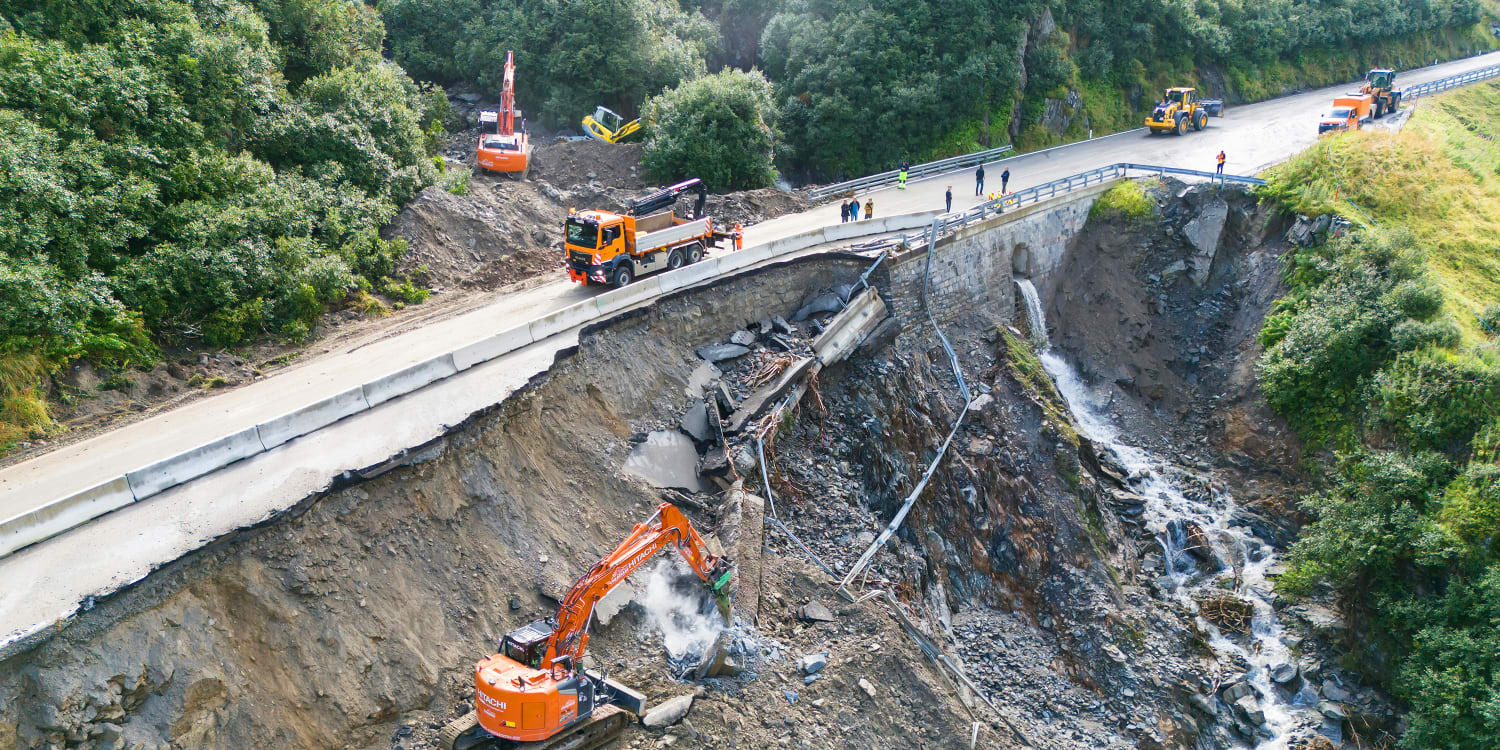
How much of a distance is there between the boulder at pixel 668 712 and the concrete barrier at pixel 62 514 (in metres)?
8.66

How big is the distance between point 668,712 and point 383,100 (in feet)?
68.7

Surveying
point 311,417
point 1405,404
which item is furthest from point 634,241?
point 1405,404

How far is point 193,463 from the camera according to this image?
14.7 m

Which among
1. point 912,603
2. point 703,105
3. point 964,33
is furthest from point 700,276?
point 964,33

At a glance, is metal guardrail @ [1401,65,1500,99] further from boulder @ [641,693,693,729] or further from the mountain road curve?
boulder @ [641,693,693,729]

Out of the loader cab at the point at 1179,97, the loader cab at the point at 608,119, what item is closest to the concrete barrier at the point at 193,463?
the loader cab at the point at 608,119

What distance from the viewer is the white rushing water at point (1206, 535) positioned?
2172 centimetres

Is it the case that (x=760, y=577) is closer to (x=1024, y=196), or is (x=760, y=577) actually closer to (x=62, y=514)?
(x=62, y=514)

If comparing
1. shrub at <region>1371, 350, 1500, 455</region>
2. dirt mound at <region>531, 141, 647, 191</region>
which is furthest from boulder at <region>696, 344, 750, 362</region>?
shrub at <region>1371, 350, 1500, 455</region>

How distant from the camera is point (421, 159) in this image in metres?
28.0

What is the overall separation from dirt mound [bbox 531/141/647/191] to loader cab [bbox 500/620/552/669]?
21.2 meters

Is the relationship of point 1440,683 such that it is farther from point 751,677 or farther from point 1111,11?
point 1111,11

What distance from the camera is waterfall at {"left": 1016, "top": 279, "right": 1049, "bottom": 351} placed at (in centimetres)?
3045

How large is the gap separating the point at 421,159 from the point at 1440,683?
29106 mm
